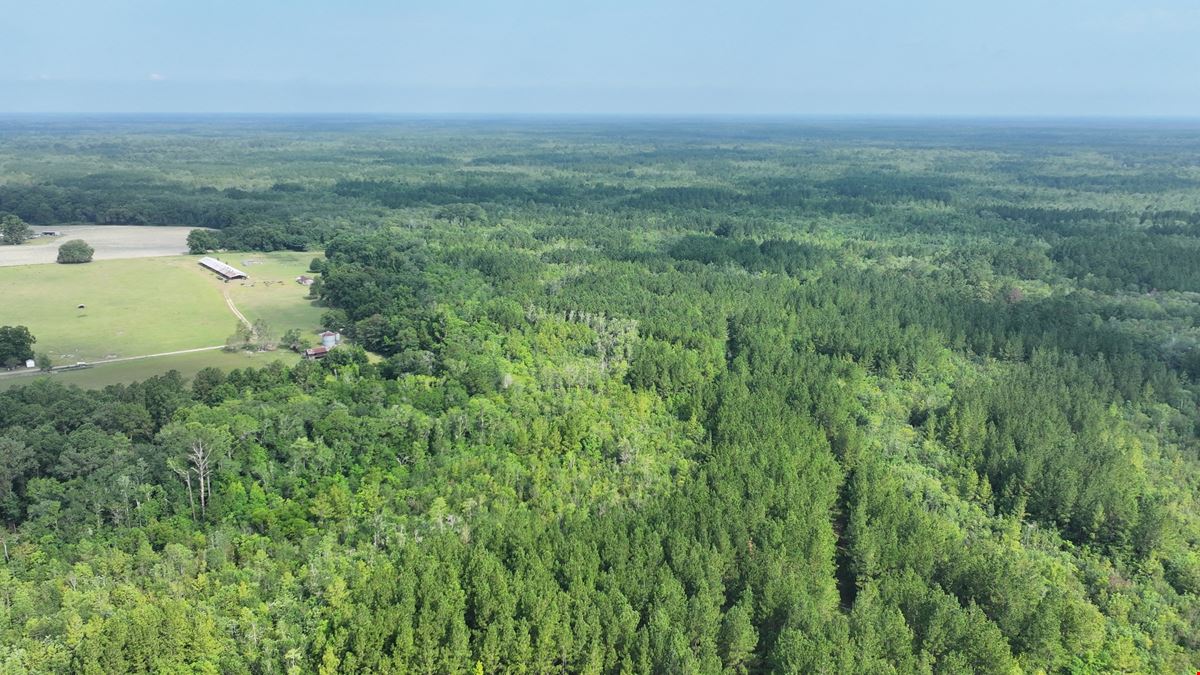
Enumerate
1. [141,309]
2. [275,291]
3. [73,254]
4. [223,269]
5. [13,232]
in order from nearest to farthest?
1. [141,309]
2. [275,291]
3. [223,269]
4. [73,254]
5. [13,232]

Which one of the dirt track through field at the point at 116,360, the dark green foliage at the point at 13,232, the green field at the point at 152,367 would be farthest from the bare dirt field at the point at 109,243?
the green field at the point at 152,367

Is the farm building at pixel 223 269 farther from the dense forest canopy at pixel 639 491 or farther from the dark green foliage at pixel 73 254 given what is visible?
the dense forest canopy at pixel 639 491

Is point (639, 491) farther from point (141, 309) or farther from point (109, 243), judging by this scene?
point (109, 243)

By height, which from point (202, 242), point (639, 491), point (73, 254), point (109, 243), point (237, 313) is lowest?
point (237, 313)

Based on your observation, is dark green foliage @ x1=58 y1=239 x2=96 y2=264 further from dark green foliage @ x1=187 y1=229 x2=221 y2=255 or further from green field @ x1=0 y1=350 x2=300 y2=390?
green field @ x1=0 y1=350 x2=300 y2=390

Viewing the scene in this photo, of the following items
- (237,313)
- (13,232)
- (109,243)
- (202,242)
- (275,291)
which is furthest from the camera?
(109,243)

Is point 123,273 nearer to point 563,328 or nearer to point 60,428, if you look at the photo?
point 60,428

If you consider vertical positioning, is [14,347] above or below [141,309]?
above

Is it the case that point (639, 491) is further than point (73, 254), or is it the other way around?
point (73, 254)

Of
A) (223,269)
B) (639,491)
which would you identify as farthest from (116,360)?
(639,491)
